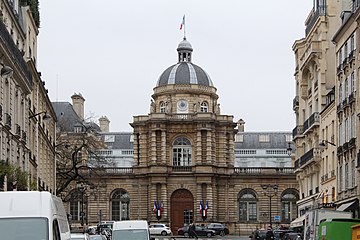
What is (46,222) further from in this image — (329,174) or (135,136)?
(135,136)

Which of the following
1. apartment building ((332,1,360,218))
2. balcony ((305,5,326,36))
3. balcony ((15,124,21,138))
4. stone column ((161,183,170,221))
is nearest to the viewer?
balcony ((15,124,21,138))

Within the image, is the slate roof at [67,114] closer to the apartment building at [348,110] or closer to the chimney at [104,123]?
the chimney at [104,123]

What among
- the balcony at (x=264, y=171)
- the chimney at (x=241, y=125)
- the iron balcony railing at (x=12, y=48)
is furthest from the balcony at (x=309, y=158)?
the chimney at (x=241, y=125)

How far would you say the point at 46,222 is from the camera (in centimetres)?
2000

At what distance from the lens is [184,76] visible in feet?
378

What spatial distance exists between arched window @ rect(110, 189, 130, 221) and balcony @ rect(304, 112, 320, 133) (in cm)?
3989

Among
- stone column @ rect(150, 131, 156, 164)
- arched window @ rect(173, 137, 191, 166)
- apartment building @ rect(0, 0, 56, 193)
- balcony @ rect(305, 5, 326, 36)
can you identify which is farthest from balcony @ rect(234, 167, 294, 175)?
apartment building @ rect(0, 0, 56, 193)

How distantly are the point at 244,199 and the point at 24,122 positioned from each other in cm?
6248

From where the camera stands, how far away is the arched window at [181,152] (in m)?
112

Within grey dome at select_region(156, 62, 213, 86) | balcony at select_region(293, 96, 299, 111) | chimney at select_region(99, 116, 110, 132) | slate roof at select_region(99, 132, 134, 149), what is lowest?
balcony at select_region(293, 96, 299, 111)

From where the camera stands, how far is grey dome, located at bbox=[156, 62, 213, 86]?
115 meters

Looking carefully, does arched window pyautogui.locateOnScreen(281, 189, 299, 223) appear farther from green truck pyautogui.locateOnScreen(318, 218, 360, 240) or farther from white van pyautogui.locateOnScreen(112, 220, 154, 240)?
green truck pyautogui.locateOnScreen(318, 218, 360, 240)

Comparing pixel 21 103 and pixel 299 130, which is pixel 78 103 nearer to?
pixel 299 130

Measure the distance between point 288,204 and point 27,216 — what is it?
94092 mm
